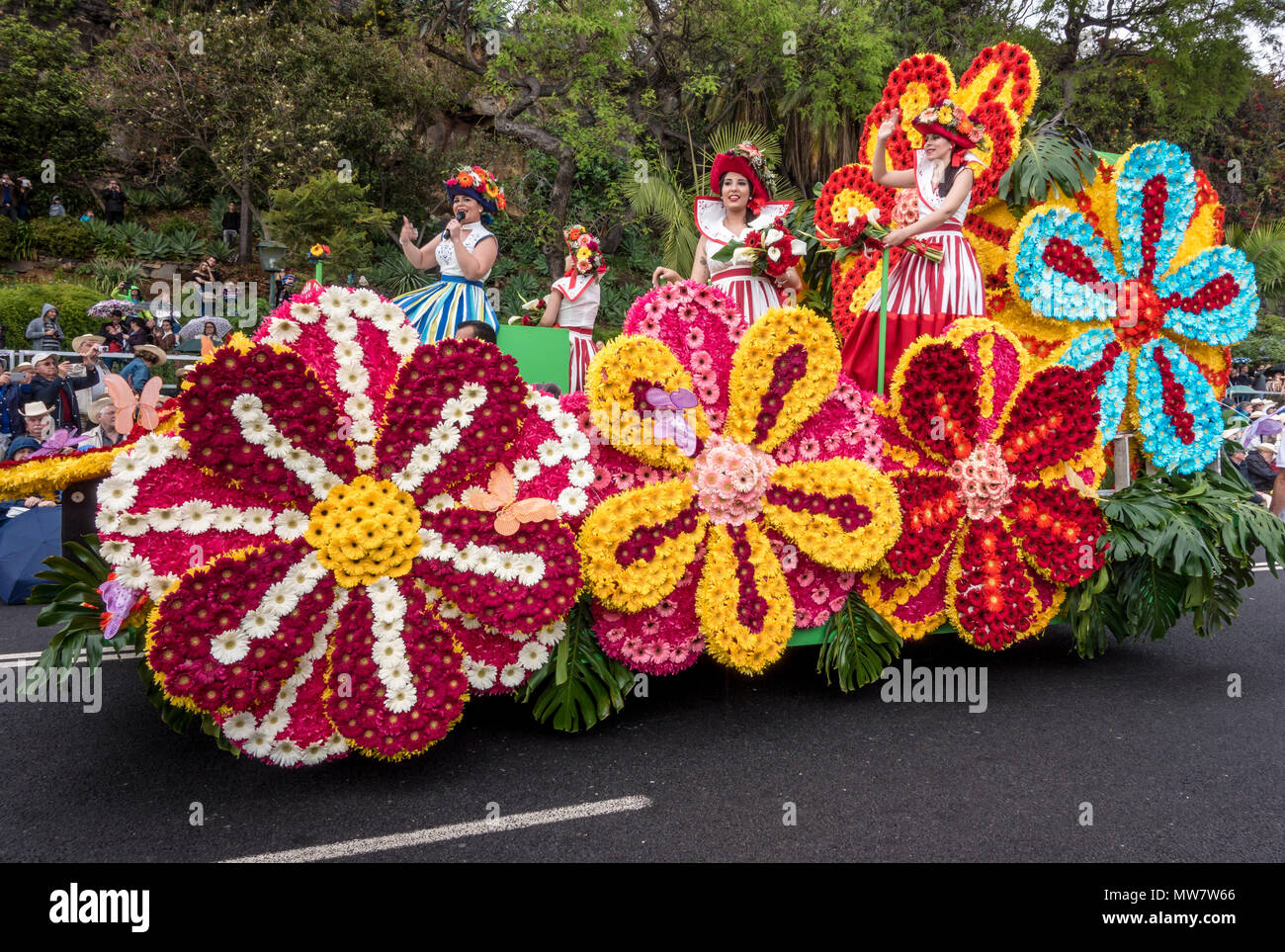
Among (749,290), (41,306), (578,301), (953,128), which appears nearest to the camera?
(953,128)

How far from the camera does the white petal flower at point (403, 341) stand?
3.08 m

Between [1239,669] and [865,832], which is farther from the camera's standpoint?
[1239,669]

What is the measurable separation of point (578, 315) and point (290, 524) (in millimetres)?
3098

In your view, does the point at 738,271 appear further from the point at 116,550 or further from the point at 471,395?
the point at 116,550

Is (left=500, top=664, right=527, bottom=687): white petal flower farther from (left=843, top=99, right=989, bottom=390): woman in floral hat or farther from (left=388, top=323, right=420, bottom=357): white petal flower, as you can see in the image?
(left=843, top=99, right=989, bottom=390): woman in floral hat

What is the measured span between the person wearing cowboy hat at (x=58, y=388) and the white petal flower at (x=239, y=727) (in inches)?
242

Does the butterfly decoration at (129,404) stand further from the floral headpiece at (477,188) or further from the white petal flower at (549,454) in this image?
the floral headpiece at (477,188)

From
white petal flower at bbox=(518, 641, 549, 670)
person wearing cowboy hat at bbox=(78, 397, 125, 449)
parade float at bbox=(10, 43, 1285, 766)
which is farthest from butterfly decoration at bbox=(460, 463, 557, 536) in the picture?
person wearing cowboy hat at bbox=(78, 397, 125, 449)

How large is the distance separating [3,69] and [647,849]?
74.8 ft

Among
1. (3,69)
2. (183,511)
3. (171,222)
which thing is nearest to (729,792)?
(183,511)

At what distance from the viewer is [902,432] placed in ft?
12.8

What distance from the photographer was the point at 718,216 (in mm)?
4668

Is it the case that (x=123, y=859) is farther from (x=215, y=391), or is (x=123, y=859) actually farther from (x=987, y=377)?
(x=987, y=377)

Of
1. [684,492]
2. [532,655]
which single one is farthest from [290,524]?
[684,492]
